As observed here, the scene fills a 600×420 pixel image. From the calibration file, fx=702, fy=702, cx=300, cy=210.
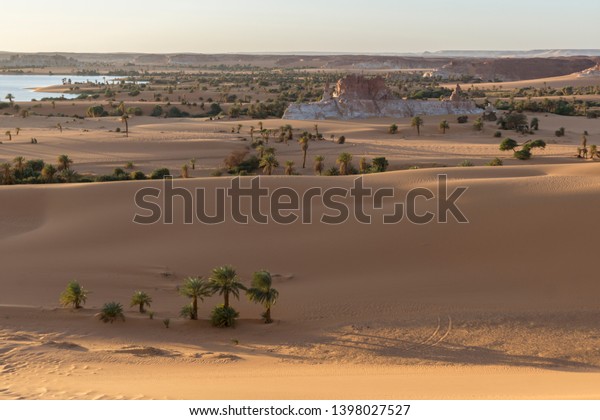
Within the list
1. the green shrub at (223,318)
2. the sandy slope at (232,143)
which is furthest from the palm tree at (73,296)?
the sandy slope at (232,143)

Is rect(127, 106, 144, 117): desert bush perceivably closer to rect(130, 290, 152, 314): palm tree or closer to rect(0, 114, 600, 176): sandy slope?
rect(0, 114, 600, 176): sandy slope

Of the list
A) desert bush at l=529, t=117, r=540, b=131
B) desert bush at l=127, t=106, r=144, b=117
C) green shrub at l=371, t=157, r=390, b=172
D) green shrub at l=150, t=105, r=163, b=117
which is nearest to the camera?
green shrub at l=371, t=157, r=390, b=172

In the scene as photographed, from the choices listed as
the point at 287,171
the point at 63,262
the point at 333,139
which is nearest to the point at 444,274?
the point at 63,262

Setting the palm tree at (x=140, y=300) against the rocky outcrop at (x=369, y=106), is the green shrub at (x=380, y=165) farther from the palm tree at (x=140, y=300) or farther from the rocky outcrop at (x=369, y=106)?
the rocky outcrop at (x=369, y=106)

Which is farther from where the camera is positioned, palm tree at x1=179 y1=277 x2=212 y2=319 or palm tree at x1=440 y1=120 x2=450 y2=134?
palm tree at x1=440 y1=120 x2=450 y2=134

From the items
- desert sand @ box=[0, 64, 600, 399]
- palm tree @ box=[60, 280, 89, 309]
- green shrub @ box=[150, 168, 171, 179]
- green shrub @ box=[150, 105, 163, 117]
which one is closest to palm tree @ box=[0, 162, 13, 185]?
desert sand @ box=[0, 64, 600, 399]
